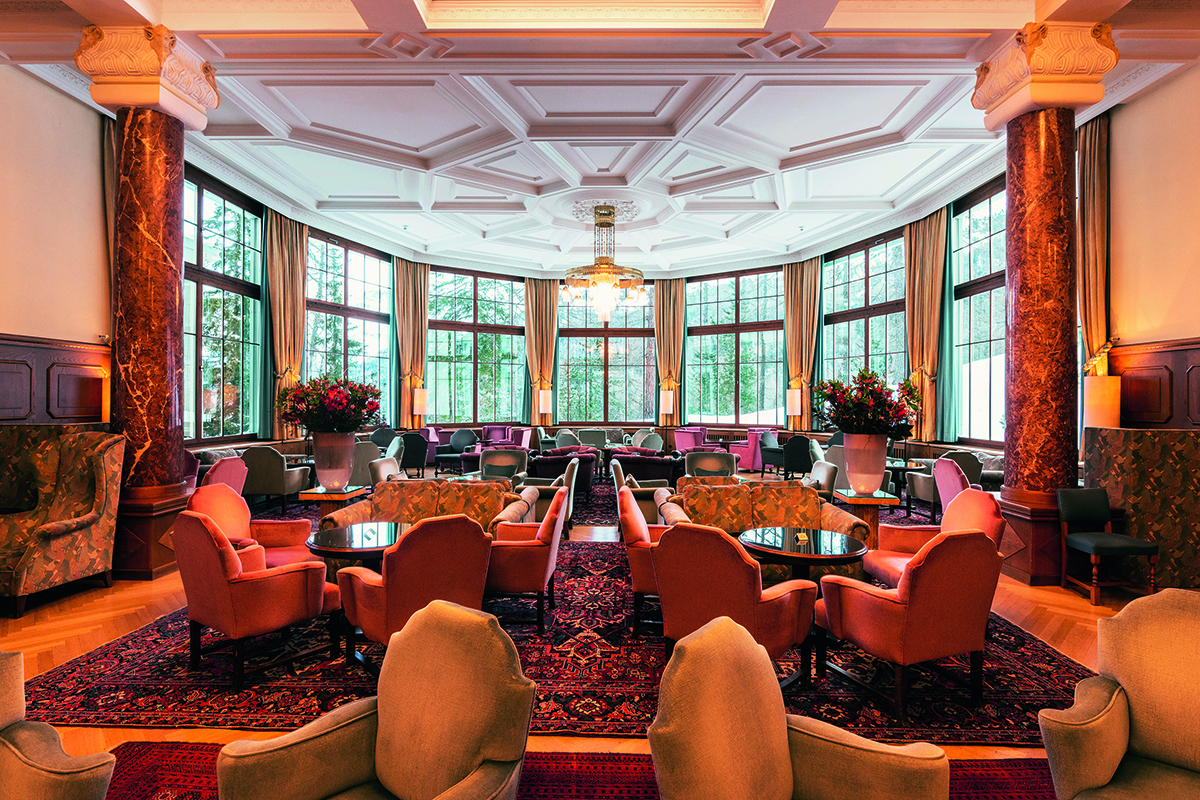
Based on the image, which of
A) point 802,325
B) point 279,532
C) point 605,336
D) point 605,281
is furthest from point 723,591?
point 605,336

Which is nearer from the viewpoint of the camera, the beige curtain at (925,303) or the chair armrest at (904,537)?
the chair armrest at (904,537)

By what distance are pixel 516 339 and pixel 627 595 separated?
9696 millimetres

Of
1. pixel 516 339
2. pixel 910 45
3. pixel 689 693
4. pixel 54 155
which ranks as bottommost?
pixel 689 693

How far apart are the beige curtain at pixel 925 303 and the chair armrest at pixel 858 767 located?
8281mm

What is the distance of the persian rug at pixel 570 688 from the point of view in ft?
8.89

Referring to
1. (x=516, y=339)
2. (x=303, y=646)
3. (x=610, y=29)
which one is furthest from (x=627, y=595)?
(x=516, y=339)

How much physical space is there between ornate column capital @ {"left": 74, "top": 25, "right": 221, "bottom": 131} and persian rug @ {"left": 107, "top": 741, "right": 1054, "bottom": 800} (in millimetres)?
4732

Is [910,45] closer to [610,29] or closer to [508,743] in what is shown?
[610,29]

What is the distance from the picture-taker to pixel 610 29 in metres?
4.63

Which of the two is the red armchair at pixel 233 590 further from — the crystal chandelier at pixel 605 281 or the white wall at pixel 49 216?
the crystal chandelier at pixel 605 281

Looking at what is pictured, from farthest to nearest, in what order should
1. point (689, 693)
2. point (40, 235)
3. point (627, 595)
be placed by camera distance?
point (40, 235) < point (627, 595) < point (689, 693)

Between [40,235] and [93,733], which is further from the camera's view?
[40,235]

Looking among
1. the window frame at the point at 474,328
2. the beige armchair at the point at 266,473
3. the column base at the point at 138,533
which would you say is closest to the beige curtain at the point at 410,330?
the window frame at the point at 474,328

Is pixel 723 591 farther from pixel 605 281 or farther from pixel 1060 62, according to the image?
pixel 605 281
